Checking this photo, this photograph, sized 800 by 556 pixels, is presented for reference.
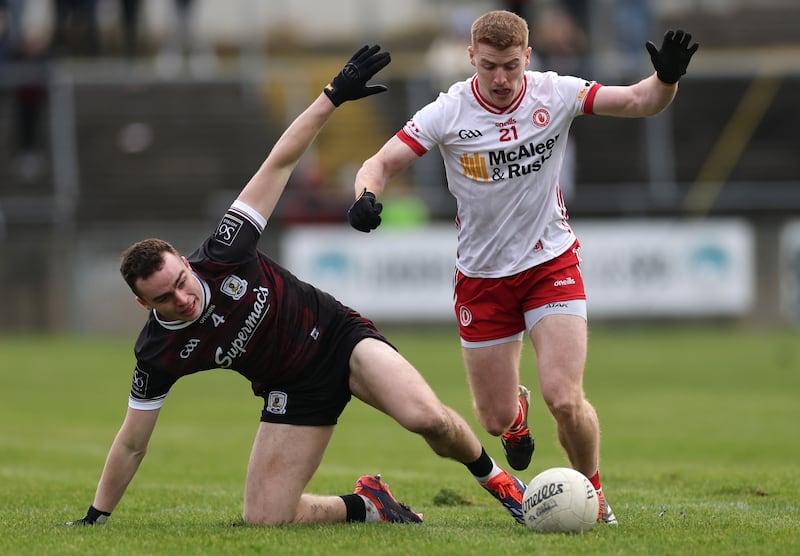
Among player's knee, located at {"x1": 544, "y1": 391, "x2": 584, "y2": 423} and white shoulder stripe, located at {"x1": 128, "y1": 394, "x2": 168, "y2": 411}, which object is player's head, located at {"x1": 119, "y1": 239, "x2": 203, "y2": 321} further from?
player's knee, located at {"x1": 544, "y1": 391, "x2": 584, "y2": 423}

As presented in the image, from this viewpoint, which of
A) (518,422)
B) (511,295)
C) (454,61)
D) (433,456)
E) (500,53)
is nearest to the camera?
(500,53)

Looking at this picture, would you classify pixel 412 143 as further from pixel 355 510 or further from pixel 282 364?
pixel 355 510

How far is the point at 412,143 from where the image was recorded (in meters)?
7.84

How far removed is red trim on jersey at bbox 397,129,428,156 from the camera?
783 cm

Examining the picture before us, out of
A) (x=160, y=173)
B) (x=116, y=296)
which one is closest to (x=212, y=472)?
(x=116, y=296)

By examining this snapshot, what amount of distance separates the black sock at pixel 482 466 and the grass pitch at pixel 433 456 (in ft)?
0.98

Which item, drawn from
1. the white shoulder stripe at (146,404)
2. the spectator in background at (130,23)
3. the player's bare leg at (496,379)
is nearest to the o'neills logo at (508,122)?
the player's bare leg at (496,379)

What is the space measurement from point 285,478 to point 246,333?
0.88 metres

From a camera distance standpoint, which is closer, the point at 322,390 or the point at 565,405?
Result: the point at 565,405

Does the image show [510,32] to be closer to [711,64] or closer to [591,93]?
[591,93]

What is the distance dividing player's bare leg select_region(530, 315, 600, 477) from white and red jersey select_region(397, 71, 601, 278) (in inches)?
17.9

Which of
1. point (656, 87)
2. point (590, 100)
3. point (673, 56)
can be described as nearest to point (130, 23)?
point (590, 100)

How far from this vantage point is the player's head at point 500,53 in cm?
739

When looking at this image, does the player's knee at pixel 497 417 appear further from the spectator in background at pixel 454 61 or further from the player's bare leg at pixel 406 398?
the spectator in background at pixel 454 61
